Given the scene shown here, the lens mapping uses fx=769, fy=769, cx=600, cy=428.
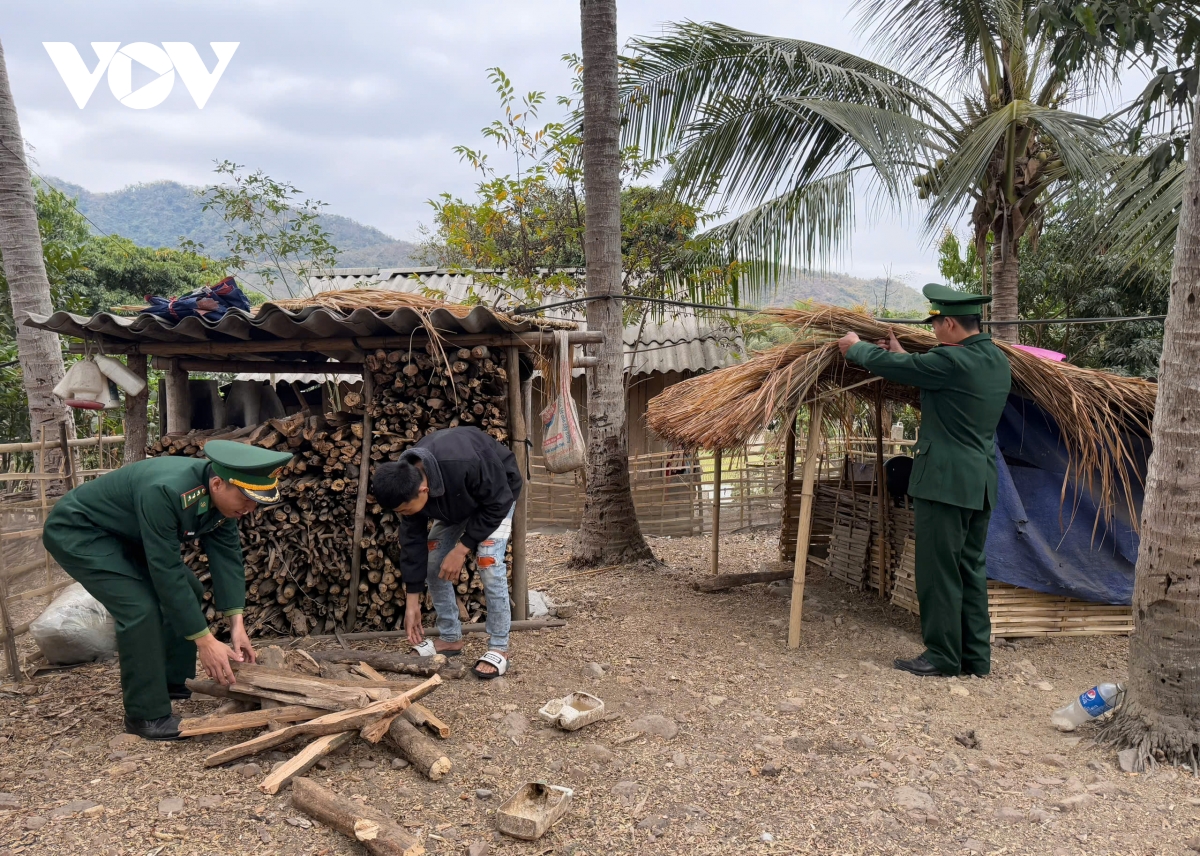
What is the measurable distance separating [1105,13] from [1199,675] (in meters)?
2.82

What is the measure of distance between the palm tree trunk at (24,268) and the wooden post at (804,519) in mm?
5662

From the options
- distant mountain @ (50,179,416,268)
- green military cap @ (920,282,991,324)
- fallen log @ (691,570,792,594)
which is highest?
distant mountain @ (50,179,416,268)

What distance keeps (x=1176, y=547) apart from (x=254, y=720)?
4.18 m

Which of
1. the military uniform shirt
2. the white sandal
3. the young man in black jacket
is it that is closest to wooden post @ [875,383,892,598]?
the young man in black jacket

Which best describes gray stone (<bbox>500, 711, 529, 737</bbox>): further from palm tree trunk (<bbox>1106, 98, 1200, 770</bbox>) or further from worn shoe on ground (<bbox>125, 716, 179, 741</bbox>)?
palm tree trunk (<bbox>1106, 98, 1200, 770</bbox>)

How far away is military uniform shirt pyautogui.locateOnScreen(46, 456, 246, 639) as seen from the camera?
336 centimetres

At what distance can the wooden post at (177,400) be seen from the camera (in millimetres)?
5535

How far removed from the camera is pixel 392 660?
432 cm

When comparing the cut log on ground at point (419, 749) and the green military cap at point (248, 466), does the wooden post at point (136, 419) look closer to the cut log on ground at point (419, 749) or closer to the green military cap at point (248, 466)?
the green military cap at point (248, 466)

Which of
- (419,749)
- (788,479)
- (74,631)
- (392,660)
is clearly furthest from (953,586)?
(74,631)

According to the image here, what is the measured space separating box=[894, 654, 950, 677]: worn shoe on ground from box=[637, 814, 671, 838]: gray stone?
2.21m

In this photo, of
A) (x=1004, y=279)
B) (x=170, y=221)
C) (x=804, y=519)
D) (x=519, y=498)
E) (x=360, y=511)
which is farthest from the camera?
(x=170, y=221)

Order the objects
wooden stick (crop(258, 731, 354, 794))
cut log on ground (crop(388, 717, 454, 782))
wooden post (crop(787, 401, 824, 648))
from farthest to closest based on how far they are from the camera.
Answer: wooden post (crop(787, 401, 824, 648))
cut log on ground (crop(388, 717, 454, 782))
wooden stick (crop(258, 731, 354, 794))

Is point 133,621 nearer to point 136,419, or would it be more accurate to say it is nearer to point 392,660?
point 392,660
